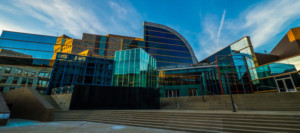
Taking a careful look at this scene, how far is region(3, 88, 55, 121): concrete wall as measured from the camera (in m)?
11.6

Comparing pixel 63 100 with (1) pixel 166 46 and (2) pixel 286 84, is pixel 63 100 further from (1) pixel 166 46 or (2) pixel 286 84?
(1) pixel 166 46

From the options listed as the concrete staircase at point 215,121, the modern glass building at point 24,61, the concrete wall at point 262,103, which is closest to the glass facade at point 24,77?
the modern glass building at point 24,61

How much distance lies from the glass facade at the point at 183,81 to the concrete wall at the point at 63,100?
21276 mm

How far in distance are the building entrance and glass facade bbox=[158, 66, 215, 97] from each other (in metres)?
11.8

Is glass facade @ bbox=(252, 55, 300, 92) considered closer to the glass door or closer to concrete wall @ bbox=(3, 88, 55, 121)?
the glass door

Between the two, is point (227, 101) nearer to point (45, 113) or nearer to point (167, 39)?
point (45, 113)

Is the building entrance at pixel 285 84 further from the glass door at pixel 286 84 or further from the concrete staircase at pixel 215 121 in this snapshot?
the concrete staircase at pixel 215 121

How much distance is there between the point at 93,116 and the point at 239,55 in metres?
31.8

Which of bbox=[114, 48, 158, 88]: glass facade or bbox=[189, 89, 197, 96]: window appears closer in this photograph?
bbox=[114, 48, 158, 88]: glass facade

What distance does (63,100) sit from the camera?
54.8ft

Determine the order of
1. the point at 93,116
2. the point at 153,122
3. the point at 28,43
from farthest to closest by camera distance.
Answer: the point at 28,43
the point at 93,116
the point at 153,122

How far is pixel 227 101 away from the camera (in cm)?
1513

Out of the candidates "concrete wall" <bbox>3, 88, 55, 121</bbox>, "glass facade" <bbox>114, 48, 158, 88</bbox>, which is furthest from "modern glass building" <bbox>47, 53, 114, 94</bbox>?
"concrete wall" <bbox>3, 88, 55, 121</bbox>

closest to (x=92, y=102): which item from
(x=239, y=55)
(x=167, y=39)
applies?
(x=239, y=55)
